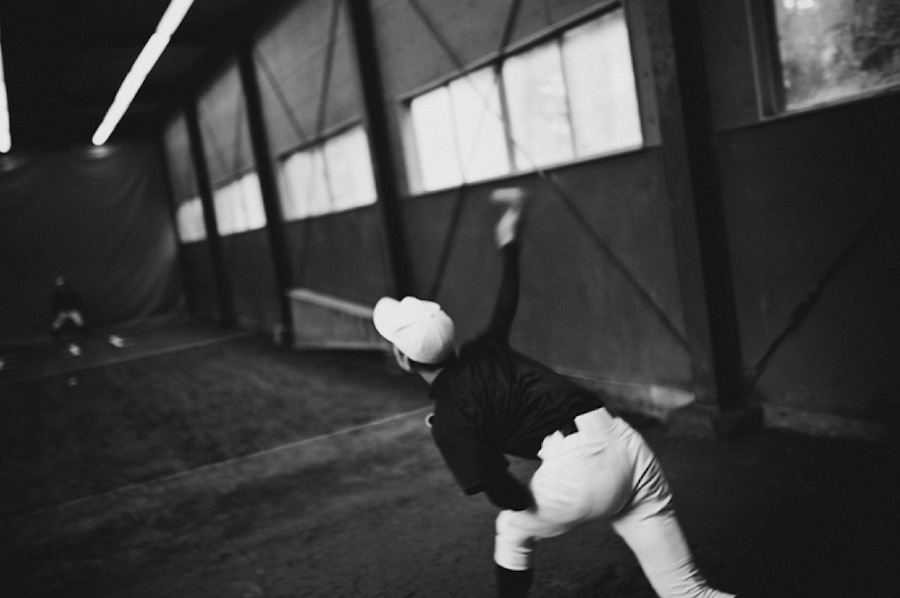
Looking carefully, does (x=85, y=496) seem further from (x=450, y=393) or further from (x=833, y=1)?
(x=833, y=1)

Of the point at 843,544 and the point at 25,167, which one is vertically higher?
the point at 25,167

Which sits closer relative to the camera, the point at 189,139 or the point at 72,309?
the point at 189,139

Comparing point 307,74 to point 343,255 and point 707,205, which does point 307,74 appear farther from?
point 707,205

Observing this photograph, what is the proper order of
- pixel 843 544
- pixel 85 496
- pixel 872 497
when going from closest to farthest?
pixel 843 544, pixel 872 497, pixel 85 496

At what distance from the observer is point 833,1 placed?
4238 mm

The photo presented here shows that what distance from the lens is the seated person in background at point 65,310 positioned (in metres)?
18.4

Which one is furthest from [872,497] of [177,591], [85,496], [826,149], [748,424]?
[85,496]

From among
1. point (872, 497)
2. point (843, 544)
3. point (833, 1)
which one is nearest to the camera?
point (843, 544)

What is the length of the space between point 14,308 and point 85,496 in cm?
1663

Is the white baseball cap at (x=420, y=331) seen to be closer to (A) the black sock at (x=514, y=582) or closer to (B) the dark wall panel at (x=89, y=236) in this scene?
(A) the black sock at (x=514, y=582)

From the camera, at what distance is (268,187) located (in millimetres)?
12859

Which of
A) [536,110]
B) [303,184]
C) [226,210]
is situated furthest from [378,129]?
[226,210]

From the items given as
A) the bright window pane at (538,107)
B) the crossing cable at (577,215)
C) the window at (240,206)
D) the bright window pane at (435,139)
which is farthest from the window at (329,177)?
the bright window pane at (538,107)

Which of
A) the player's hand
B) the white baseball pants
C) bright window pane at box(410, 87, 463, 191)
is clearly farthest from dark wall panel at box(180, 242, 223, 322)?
the white baseball pants
